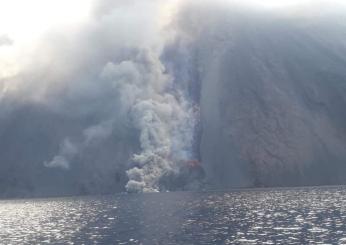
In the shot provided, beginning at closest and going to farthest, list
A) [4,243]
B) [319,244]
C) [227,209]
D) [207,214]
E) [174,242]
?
1. [319,244]
2. [174,242]
3. [4,243]
4. [207,214]
5. [227,209]

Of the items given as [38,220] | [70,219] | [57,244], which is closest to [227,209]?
[70,219]

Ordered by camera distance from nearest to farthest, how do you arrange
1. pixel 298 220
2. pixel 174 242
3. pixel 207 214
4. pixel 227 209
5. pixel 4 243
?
1. pixel 174 242
2. pixel 4 243
3. pixel 298 220
4. pixel 207 214
5. pixel 227 209

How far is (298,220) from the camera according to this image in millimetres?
105375

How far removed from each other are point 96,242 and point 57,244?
6153mm

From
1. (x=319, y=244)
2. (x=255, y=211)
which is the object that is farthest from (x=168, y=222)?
(x=319, y=244)

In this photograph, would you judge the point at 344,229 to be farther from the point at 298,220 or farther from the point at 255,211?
the point at 255,211

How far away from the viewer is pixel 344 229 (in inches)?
3519

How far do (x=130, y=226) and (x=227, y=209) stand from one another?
105 feet

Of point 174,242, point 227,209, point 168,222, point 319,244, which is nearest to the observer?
point 319,244

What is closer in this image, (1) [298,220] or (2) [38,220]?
(1) [298,220]

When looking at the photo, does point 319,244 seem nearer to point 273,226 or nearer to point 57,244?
point 273,226

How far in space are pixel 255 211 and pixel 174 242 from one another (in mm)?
45978

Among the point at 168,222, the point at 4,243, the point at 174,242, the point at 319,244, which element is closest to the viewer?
the point at 319,244

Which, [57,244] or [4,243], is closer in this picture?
[57,244]
